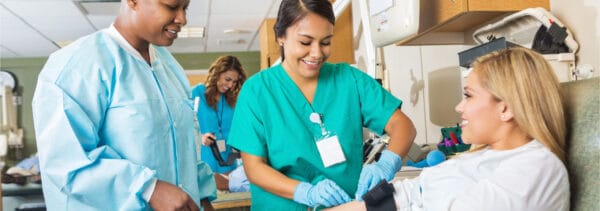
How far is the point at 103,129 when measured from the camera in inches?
42.8

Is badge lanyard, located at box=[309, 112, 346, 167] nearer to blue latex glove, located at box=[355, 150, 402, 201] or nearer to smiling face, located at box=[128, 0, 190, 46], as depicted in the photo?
blue latex glove, located at box=[355, 150, 402, 201]

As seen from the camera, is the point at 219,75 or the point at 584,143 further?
the point at 219,75

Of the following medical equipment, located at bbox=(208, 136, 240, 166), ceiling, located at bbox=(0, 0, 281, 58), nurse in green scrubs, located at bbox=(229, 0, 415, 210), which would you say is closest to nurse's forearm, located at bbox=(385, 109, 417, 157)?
nurse in green scrubs, located at bbox=(229, 0, 415, 210)

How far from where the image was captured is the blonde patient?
0.97m

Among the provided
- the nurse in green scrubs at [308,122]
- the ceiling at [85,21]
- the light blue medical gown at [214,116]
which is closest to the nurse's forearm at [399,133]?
the nurse in green scrubs at [308,122]

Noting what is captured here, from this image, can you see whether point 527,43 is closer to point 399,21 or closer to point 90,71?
point 399,21

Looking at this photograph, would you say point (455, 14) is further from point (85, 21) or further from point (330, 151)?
point (85, 21)

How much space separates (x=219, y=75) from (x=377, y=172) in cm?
217

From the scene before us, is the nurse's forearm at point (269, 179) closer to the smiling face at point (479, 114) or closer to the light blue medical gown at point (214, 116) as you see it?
the smiling face at point (479, 114)

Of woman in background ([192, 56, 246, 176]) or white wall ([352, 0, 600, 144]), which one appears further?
woman in background ([192, 56, 246, 176])

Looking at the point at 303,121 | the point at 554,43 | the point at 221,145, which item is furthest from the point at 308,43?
the point at 221,145

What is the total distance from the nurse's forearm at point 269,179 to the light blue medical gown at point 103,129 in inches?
6.8

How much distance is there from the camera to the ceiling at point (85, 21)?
4.74 meters

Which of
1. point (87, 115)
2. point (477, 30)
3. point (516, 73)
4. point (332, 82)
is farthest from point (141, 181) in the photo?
point (477, 30)
